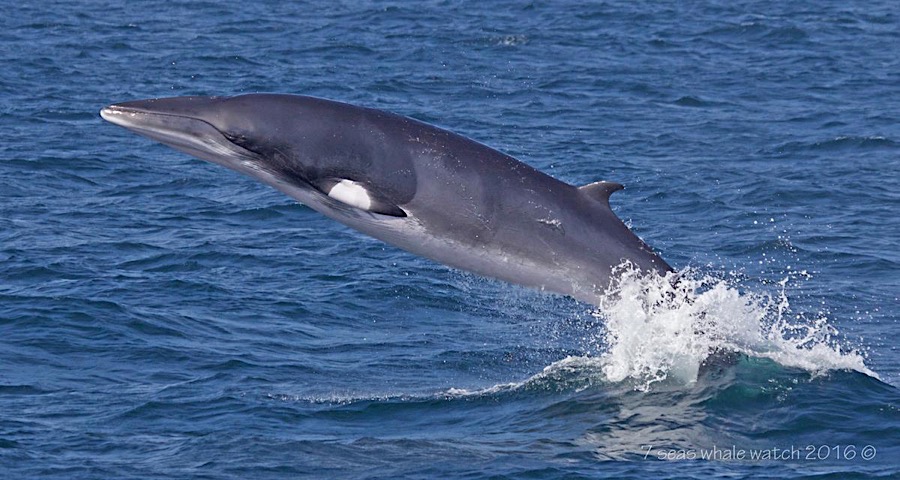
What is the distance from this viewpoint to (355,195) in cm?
1498

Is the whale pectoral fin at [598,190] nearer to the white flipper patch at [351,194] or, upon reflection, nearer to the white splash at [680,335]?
the white splash at [680,335]

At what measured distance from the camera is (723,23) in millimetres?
45906

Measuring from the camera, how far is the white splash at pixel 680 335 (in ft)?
53.0

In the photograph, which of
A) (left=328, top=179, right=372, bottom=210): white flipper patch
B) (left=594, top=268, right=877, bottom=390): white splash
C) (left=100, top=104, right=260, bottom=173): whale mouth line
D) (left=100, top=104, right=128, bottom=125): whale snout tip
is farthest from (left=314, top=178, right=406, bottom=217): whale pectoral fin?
(left=594, top=268, right=877, bottom=390): white splash

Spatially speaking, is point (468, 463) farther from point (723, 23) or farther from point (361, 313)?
point (723, 23)

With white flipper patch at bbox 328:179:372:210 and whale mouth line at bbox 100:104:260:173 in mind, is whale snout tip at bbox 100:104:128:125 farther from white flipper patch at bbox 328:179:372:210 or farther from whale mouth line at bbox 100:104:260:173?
white flipper patch at bbox 328:179:372:210

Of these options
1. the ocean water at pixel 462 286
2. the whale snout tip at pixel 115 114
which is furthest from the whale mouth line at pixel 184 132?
the ocean water at pixel 462 286

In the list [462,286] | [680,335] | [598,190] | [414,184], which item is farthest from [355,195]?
[462,286]

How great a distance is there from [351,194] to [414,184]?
76cm

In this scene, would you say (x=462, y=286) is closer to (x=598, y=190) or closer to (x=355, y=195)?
(x=598, y=190)

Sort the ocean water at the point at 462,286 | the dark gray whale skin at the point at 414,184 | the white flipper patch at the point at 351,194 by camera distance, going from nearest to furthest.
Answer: the white flipper patch at the point at 351,194
the dark gray whale skin at the point at 414,184
the ocean water at the point at 462,286

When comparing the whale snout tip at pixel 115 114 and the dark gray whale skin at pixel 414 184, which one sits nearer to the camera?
the whale snout tip at pixel 115 114

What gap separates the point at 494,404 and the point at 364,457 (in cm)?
259

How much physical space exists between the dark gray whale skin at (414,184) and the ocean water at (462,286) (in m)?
0.84
